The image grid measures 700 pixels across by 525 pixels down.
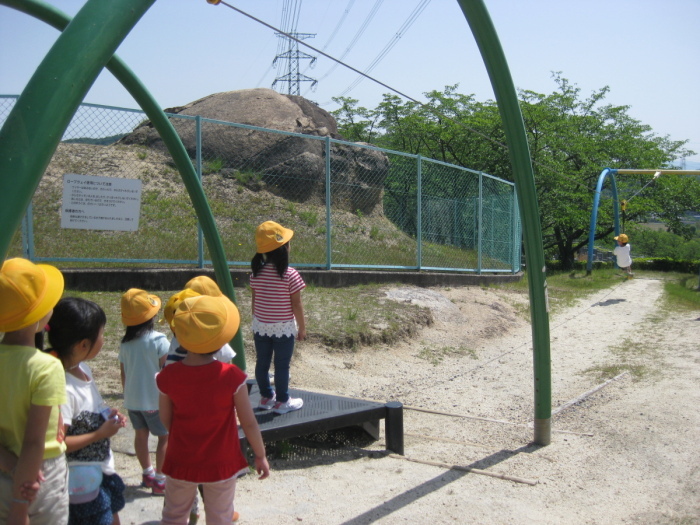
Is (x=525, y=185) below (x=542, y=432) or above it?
above

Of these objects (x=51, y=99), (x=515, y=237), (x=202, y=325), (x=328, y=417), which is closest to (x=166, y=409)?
(x=202, y=325)

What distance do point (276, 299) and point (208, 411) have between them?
1.81m

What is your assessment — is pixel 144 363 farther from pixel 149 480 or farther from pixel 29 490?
pixel 29 490

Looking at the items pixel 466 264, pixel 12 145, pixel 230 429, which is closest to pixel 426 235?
pixel 466 264

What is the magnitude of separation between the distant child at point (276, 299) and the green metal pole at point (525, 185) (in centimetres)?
166

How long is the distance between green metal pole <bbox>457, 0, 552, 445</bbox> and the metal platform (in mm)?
1083

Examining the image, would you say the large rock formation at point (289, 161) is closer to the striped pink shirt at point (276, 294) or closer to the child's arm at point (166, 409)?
the striped pink shirt at point (276, 294)

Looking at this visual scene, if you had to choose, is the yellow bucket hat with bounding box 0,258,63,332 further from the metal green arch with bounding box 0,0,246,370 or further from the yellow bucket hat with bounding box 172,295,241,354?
the yellow bucket hat with bounding box 172,295,241,354

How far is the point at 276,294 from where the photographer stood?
428 cm

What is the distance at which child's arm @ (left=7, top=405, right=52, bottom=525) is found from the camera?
6.42ft

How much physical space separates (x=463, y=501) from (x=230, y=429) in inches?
69.9

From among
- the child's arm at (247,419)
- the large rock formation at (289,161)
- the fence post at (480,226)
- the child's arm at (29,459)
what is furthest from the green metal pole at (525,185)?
the fence post at (480,226)

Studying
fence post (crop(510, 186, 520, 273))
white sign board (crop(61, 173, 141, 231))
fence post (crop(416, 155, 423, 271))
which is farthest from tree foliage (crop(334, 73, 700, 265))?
white sign board (crop(61, 173, 141, 231))

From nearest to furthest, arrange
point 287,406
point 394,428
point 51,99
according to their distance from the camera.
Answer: point 51,99
point 287,406
point 394,428
